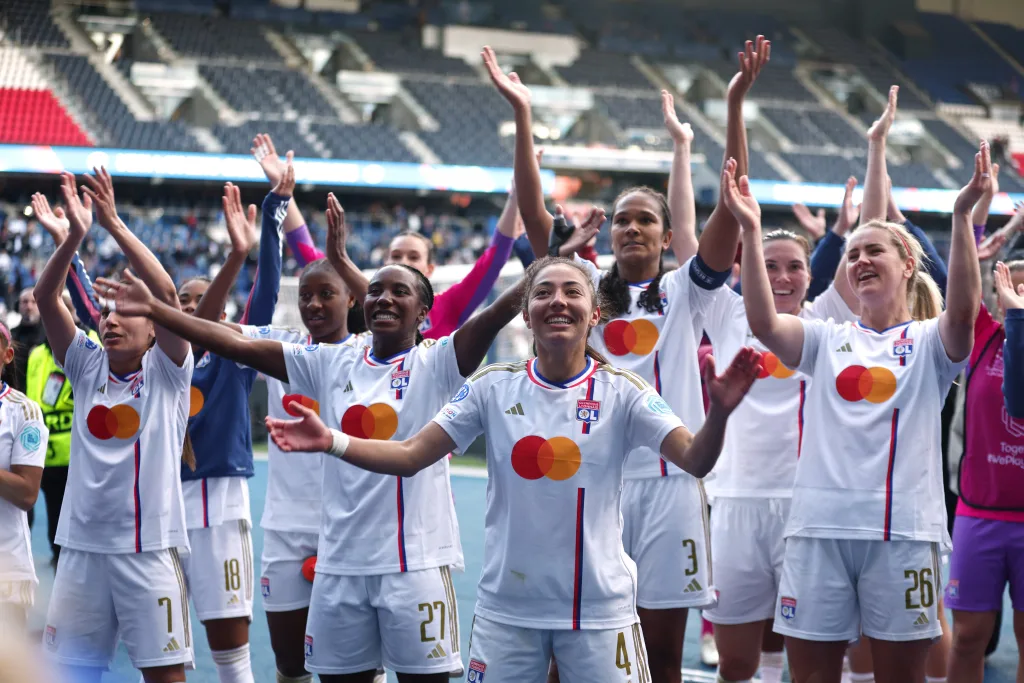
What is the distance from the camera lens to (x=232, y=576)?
16.3 ft

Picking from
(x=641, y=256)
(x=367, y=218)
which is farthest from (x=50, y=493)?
(x=367, y=218)

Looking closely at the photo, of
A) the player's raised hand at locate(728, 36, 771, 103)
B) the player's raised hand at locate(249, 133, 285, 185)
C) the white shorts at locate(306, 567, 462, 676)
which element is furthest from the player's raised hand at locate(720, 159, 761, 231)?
the player's raised hand at locate(249, 133, 285, 185)

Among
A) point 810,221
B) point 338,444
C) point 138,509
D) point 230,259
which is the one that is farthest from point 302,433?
point 810,221

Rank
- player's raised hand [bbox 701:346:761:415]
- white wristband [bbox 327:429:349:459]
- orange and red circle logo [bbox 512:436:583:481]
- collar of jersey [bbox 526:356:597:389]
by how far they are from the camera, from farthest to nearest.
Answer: collar of jersey [bbox 526:356:597:389] < orange and red circle logo [bbox 512:436:583:481] < white wristband [bbox 327:429:349:459] < player's raised hand [bbox 701:346:761:415]

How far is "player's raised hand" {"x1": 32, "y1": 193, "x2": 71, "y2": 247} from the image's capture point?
4.79 metres

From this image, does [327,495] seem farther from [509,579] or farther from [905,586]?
[905,586]

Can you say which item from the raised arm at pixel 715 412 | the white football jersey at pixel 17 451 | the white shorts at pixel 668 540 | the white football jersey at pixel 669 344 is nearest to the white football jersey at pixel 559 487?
the raised arm at pixel 715 412

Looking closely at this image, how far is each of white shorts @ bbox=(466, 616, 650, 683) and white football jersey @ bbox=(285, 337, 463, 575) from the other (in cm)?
71

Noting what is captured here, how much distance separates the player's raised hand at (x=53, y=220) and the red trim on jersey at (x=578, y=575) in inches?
102

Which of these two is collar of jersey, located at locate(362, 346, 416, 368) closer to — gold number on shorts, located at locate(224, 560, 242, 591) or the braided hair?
the braided hair

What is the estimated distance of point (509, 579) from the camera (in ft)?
11.0

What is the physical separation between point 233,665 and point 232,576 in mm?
385

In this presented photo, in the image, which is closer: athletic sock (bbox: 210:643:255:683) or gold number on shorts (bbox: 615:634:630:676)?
gold number on shorts (bbox: 615:634:630:676)

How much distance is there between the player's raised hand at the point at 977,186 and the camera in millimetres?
3881
